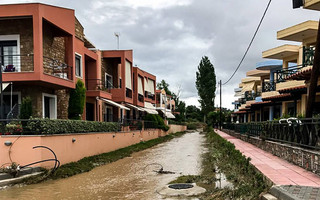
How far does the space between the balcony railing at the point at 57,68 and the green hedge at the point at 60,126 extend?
309cm

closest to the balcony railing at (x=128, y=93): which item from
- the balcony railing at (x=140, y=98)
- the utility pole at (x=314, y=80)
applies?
the balcony railing at (x=140, y=98)

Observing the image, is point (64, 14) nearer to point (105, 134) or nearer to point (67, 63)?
point (67, 63)

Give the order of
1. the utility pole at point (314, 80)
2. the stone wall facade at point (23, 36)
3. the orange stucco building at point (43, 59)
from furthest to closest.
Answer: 1. the stone wall facade at point (23, 36)
2. the orange stucco building at point (43, 59)
3. the utility pole at point (314, 80)

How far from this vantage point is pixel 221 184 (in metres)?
9.16

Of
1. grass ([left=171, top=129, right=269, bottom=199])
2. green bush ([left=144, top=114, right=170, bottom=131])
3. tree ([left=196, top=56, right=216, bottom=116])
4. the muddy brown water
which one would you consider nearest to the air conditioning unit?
grass ([left=171, top=129, right=269, bottom=199])

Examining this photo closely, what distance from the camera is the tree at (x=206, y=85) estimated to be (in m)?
64.6

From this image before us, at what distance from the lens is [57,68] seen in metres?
16.5

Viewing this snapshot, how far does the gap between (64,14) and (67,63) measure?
293 cm

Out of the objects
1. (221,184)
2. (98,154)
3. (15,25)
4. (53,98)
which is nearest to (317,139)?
(221,184)

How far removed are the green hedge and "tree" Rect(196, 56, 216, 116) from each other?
48.5m

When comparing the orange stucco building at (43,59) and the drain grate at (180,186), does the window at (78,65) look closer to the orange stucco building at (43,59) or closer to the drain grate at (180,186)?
the orange stucco building at (43,59)

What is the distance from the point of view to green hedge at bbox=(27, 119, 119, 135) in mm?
11398

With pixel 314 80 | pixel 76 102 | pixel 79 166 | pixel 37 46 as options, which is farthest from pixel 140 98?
pixel 314 80

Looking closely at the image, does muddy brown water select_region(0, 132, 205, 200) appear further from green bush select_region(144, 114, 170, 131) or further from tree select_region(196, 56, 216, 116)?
tree select_region(196, 56, 216, 116)
